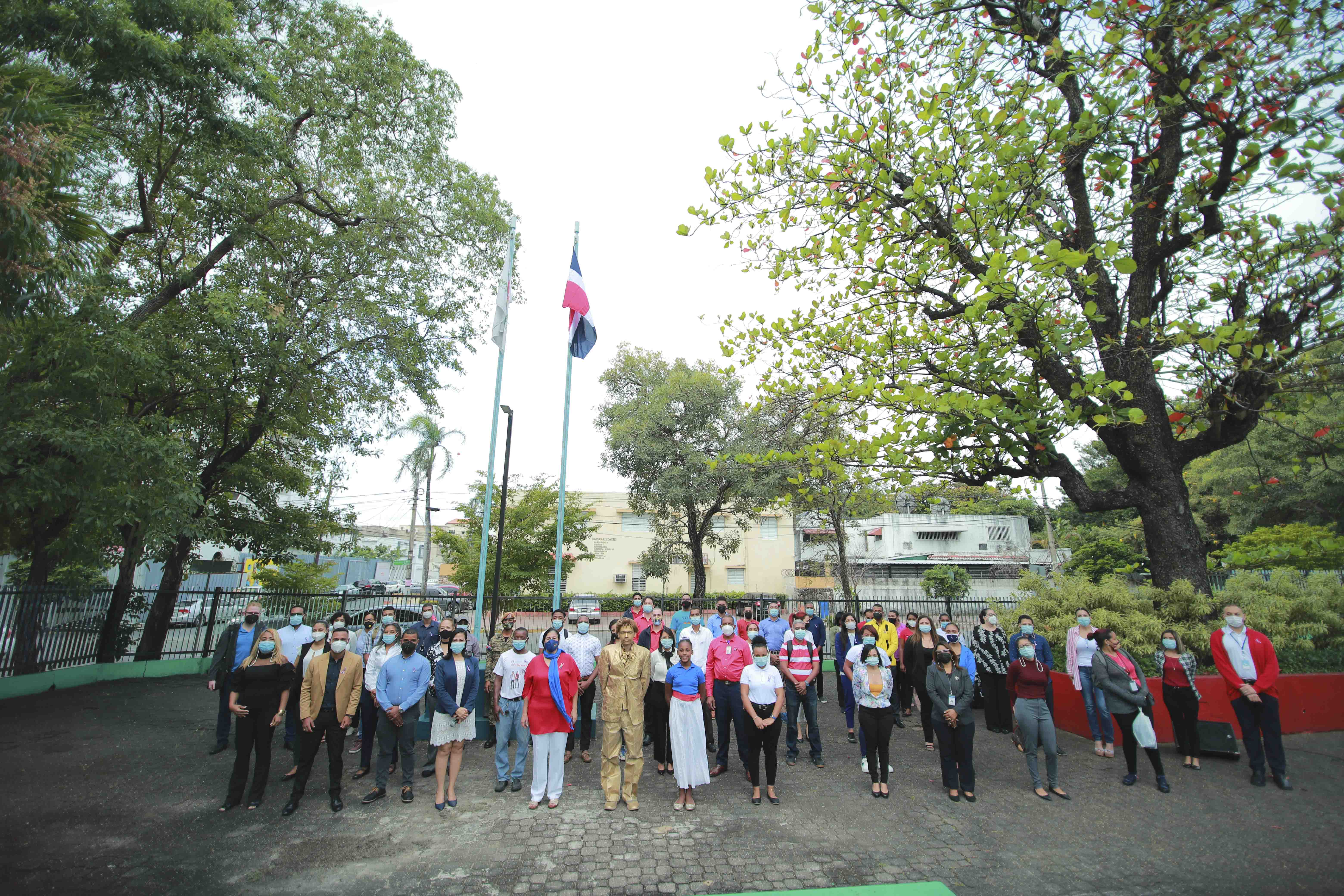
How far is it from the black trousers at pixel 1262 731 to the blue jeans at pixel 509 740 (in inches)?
317

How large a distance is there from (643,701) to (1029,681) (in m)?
4.29

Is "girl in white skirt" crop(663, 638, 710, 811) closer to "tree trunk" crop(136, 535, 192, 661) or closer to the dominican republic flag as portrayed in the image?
the dominican republic flag

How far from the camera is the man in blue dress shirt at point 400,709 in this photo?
6484 mm

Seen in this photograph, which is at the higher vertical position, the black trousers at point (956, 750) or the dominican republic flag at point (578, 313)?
the dominican republic flag at point (578, 313)

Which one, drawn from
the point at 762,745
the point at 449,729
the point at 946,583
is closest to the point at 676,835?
the point at 762,745

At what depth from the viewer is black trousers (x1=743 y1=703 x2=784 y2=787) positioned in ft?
21.2

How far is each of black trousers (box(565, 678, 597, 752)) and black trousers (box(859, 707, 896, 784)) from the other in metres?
3.42

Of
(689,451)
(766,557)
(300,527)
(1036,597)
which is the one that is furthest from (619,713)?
(766,557)

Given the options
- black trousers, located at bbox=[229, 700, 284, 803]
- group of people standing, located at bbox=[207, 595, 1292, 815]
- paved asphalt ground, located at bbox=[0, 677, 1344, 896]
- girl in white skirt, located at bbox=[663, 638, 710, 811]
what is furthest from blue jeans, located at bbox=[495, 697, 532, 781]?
black trousers, located at bbox=[229, 700, 284, 803]

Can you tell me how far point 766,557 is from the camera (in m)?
38.8

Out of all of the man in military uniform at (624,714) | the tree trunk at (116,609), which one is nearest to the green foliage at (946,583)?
the man in military uniform at (624,714)

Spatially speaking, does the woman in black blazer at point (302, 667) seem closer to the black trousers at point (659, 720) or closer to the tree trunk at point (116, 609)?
the black trousers at point (659, 720)

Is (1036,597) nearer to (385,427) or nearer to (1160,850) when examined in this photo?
(1160,850)

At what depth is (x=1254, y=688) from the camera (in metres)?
6.85
